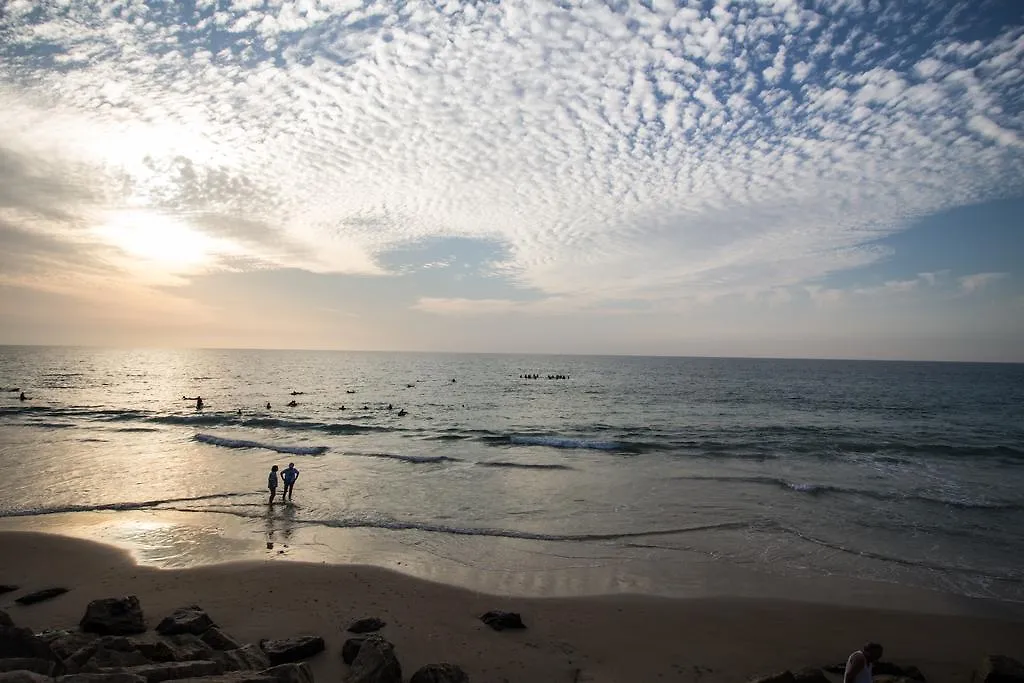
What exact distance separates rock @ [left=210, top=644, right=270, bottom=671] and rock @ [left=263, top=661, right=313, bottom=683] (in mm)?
1403

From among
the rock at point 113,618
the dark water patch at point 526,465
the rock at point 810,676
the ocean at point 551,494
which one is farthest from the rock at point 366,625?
the dark water patch at point 526,465

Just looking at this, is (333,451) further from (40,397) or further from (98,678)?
(40,397)

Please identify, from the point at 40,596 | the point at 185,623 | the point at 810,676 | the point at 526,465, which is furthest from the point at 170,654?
the point at 526,465

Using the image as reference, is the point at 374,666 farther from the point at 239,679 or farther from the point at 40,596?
the point at 40,596

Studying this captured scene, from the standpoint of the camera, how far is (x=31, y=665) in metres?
6.43

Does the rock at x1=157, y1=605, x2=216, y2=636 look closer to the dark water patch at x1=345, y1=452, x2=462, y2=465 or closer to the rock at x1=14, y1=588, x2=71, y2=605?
the rock at x1=14, y1=588, x2=71, y2=605

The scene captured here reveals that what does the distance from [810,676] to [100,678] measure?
9.74 m

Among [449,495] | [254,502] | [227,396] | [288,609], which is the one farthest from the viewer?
[227,396]

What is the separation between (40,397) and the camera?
58.7m

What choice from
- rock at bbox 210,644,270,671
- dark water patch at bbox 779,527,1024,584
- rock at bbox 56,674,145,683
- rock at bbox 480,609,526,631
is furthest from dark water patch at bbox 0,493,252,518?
dark water patch at bbox 779,527,1024,584

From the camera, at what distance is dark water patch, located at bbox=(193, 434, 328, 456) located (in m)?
31.5

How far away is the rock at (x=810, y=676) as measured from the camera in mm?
8461

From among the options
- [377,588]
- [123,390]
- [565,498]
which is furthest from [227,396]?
[377,588]

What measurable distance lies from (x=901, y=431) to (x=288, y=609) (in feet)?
156
